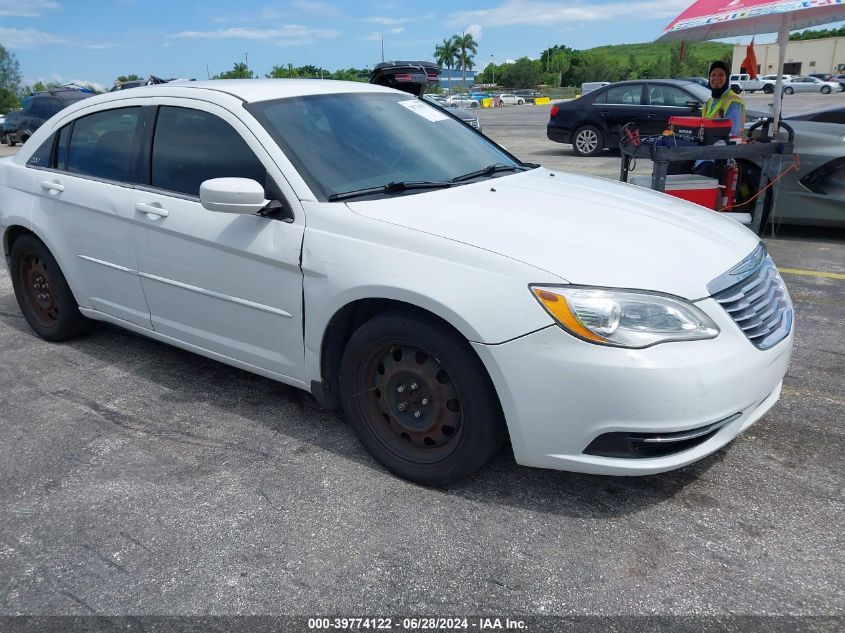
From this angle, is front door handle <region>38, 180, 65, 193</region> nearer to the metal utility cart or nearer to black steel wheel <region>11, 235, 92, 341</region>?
black steel wheel <region>11, 235, 92, 341</region>

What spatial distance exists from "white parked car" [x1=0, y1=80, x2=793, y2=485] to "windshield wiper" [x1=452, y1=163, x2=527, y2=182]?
0.05 feet

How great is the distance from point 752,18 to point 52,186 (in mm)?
6018

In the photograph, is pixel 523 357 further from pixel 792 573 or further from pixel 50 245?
pixel 50 245

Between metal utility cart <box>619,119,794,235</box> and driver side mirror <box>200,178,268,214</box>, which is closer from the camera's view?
driver side mirror <box>200,178,268,214</box>

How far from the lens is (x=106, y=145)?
13.5 ft

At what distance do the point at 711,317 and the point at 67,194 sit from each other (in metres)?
3.55

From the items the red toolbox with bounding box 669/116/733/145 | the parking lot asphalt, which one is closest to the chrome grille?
the parking lot asphalt

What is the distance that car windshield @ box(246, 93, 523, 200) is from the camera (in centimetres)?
327

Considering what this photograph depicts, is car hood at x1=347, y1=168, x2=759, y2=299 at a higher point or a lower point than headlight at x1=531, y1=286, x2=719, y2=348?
higher

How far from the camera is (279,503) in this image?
2922 millimetres

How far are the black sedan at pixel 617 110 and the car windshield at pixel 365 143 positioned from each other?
10.6 metres

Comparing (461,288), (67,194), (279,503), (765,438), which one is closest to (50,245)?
(67,194)

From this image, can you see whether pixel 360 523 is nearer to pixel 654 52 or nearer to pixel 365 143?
pixel 365 143

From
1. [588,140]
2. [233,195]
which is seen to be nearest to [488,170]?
[233,195]
